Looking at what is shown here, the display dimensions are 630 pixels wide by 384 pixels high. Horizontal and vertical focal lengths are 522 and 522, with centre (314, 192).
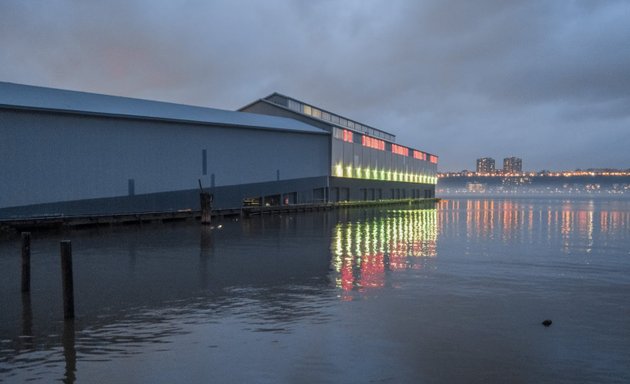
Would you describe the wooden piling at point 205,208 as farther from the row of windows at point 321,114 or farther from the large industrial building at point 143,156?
the row of windows at point 321,114

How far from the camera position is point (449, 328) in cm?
1405

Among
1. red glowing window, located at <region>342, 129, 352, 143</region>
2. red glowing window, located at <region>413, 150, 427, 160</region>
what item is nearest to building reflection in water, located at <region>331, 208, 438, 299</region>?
red glowing window, located at <region>342, 129, 352, 143</region>

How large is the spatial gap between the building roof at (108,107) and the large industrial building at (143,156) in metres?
0.15

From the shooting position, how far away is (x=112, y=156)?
5125cm

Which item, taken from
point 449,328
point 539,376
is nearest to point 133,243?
point 449,328

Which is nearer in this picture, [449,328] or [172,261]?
[449,328]

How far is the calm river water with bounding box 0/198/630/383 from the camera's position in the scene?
36.0 ft

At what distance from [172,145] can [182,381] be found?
50186 millimetres

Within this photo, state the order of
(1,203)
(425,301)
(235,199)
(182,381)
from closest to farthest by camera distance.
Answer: (182,381), (425,301), (1,203), (235,199)

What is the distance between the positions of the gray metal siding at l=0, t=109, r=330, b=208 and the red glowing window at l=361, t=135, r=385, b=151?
3824cm

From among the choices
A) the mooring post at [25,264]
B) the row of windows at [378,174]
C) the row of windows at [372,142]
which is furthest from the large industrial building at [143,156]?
the mooring post at [25,264]

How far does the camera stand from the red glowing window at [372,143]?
10856cm

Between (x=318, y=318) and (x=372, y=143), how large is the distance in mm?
99532

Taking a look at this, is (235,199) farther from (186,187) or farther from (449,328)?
(449,328)
